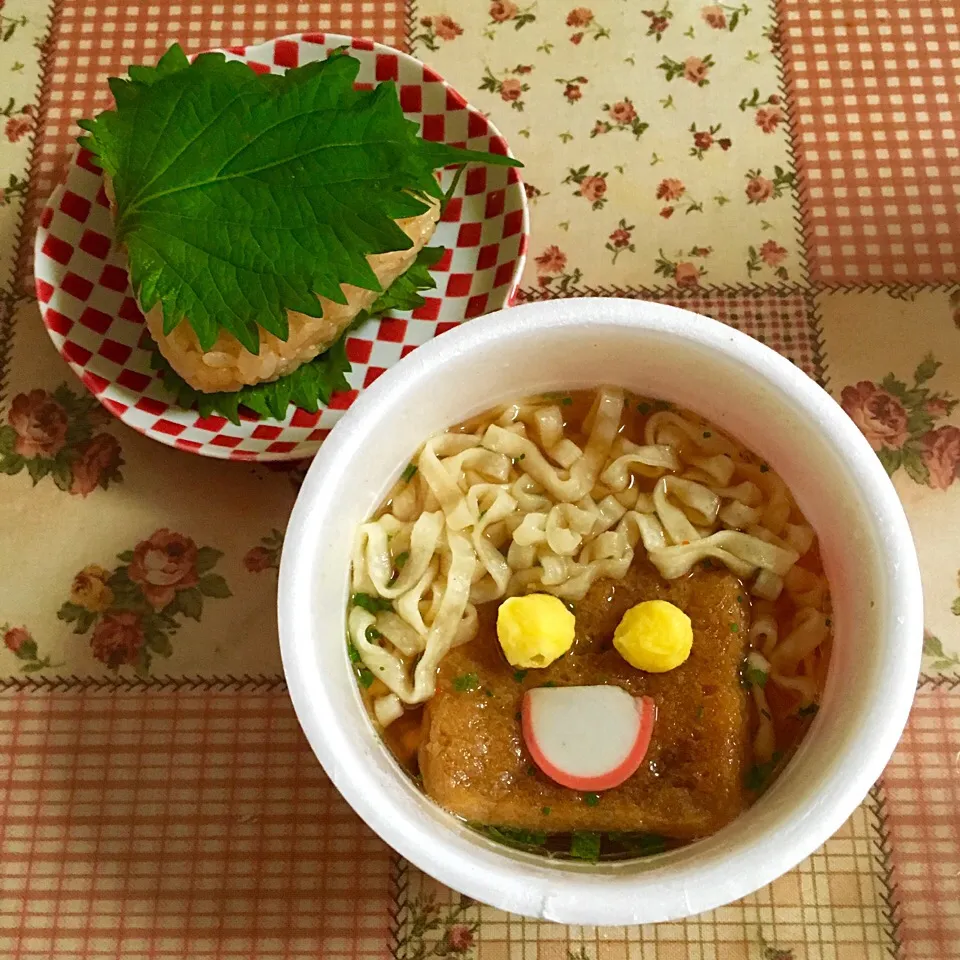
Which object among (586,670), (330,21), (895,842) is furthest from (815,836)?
(330,21)

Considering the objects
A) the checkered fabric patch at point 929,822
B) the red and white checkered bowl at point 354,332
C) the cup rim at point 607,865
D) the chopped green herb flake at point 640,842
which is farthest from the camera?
the red and white checkered bowl at point 354,332

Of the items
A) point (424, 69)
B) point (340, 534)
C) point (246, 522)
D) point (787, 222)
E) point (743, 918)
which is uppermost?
point (424, 69)

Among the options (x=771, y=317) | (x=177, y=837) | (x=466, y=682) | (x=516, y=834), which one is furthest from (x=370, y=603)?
(x=771, y=317)

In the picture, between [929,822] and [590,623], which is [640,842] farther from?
[929,822]

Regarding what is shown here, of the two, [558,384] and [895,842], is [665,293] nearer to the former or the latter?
[558,384]

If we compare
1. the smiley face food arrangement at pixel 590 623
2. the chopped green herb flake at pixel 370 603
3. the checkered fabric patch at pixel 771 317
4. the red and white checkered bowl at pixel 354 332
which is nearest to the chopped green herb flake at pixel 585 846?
the smiley face food arrangement at pixel 590 623

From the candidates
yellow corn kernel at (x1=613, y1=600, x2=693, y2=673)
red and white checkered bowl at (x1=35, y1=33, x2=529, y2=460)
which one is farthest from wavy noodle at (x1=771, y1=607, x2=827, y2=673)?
red and white checkered bowl at (x1=35, y1=33, x2=529, y2=460)

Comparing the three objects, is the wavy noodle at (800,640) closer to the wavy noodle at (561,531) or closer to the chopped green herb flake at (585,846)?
the wavy noodle at (561,531)

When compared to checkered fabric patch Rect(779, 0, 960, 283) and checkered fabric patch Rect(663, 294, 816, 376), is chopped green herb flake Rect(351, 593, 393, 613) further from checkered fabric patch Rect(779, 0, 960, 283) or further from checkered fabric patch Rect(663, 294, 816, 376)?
checkered fabric patch Rect(779, 0, 960, 283)
